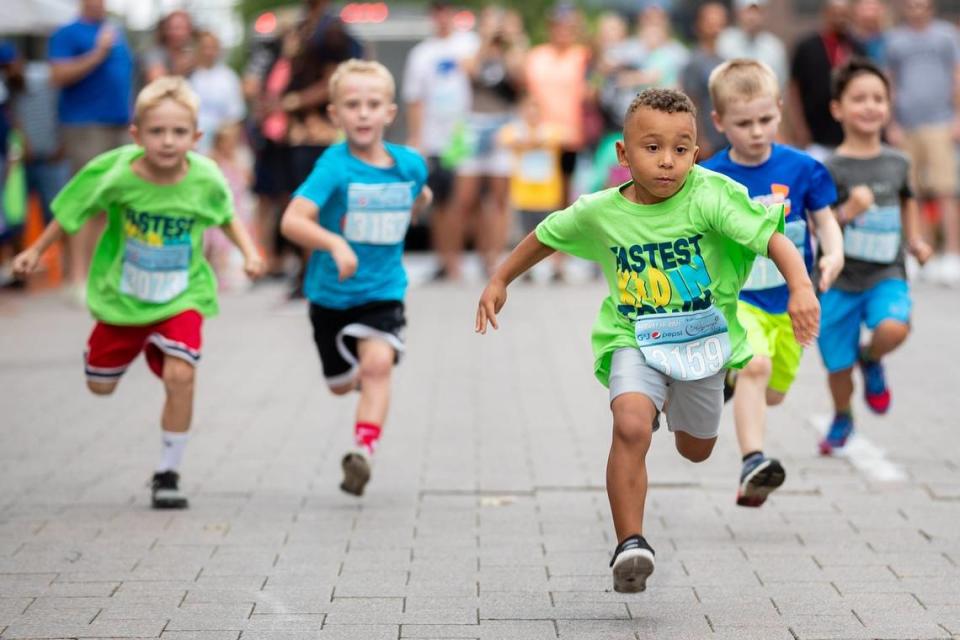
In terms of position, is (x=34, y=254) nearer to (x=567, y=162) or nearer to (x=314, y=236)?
(x=314, y=236)

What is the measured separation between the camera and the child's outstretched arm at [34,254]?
6.88 meters

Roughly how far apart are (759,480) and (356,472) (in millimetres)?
1539

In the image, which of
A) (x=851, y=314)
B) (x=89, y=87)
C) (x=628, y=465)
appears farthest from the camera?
(x=89, y=87)

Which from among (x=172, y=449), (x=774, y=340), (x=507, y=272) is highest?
(x=507, y=272)

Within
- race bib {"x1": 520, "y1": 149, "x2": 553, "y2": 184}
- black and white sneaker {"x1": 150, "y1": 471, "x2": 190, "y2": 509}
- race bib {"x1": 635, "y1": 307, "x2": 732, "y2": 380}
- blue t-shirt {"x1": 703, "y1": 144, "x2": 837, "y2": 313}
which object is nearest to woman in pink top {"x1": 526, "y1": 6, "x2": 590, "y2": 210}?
race bib {"x1": 520, "y1": 149, "x2": 553, "y2": 184}

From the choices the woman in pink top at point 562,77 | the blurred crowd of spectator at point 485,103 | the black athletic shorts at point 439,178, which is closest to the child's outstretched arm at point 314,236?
the blurred crowd of spectator at point 485,103

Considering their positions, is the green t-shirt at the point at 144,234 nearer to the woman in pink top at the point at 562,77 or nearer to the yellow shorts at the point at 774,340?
the yellow shorts at the point at 774,340

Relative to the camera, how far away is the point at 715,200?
5.34 meters

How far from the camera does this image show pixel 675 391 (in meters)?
5.59

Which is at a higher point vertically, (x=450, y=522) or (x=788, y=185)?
(x=788, y=185)

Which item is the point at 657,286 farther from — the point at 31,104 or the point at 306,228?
the point at 31,104

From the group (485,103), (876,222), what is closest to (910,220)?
(876,222)

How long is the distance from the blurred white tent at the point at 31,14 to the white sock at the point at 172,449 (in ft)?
27.4

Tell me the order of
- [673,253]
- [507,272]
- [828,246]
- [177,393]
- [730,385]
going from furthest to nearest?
[177,393] < [730,385] < [828,246] < [507,272] < [673,253]
